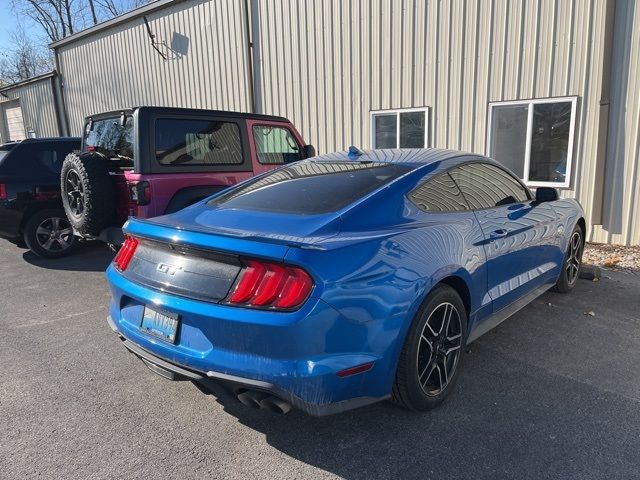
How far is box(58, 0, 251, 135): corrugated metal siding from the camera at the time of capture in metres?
12.0

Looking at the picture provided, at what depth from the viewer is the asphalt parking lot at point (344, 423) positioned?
2.39 meters

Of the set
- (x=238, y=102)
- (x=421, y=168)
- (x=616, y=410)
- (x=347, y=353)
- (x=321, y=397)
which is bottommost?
(x=616, y=410)

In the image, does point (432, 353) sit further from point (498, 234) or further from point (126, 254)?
point (126, 254)

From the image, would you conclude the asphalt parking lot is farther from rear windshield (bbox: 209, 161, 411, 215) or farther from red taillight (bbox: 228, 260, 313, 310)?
rear windshield (bbox: 209, 161, 411, 215)

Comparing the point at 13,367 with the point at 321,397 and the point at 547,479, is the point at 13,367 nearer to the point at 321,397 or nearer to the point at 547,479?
the point at 321,397

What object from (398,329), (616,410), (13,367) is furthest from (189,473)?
(616,410)

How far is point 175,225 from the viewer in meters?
2.71

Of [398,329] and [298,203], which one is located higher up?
[298,203]

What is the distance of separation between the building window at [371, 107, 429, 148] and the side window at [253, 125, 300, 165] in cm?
296

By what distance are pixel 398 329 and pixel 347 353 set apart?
1.14ft

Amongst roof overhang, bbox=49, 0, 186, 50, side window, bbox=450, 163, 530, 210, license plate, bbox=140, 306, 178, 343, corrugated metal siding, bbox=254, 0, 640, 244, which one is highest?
roof overhang, bbox=49, 0, 186, 50

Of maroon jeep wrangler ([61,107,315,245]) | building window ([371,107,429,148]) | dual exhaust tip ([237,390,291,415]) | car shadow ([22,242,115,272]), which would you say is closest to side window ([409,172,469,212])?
dual exhaust tip ([237,390,291,415])

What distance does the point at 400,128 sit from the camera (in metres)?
9.19

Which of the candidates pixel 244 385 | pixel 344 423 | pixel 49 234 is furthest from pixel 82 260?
pixel 244 385
